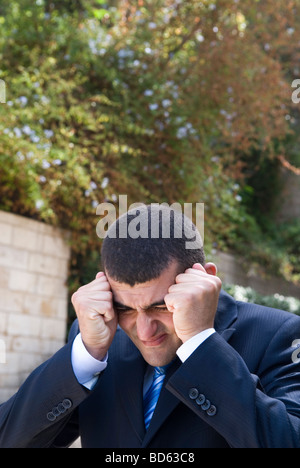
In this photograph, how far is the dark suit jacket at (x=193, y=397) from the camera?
57.2 inches

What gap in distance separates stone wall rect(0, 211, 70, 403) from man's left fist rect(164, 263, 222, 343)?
3.86 meters

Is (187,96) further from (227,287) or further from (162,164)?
(227,287)

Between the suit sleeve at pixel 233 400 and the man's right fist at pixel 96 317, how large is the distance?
0.29m

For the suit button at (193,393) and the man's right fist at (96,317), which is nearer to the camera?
the suit button at (193,393)

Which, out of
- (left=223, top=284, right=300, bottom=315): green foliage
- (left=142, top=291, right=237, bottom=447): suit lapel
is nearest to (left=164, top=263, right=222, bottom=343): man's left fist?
(left=142, top=291, right=237, bottom=447): suit lapel

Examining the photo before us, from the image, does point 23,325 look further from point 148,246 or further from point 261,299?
point 148,246

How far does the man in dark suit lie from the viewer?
1.48m

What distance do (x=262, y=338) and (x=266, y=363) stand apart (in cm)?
9

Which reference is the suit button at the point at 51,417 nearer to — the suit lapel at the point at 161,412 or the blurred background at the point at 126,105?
the suit lapel at the point at 161,412

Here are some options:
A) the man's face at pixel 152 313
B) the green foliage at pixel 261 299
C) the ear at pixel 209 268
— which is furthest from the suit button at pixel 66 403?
the green foliage at pixel 261 299

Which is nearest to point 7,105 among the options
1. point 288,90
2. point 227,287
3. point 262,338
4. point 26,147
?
point 26,147

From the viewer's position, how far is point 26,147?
17.0 ft

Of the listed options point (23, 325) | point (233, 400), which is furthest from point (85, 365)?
point (23, 325)

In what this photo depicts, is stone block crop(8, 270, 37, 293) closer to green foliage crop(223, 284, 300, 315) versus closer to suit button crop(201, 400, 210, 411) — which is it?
green foliage crop(223, 284, 300, 315)
